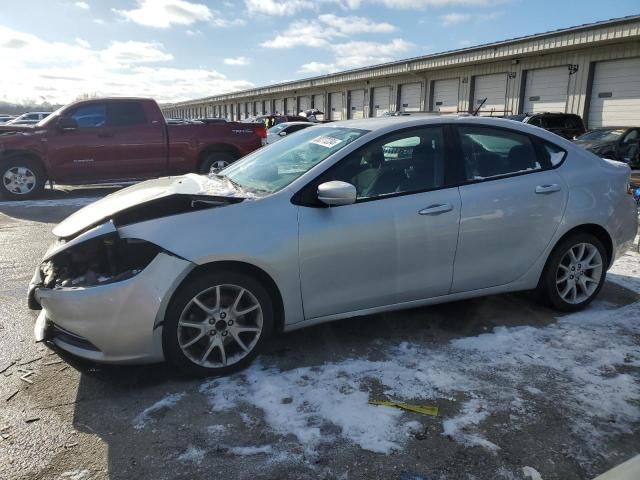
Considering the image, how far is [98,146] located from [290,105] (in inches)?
1457

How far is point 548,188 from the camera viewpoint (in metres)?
3.92

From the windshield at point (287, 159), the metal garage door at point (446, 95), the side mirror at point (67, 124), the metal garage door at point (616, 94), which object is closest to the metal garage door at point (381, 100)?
the metal garage door at point (446, 95)

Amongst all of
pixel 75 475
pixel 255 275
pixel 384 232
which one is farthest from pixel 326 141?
pixel 75 475

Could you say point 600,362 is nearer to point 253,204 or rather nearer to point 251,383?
point 251,383

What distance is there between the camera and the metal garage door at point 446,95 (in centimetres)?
2547

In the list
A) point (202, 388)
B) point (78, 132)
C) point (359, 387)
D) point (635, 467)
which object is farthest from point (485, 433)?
point (78, 132)

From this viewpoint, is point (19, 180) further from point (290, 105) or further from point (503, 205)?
point (290, 105)

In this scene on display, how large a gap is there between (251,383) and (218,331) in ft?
1.24

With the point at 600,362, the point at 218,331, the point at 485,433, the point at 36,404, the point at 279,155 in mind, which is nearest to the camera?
the point at 485,433

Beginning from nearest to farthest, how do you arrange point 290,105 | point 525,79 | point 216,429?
1. point 216,429
2. point 525,79
3. point 290,105

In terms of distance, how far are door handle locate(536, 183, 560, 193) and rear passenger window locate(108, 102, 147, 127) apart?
831 cm

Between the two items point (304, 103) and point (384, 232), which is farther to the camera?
point (304, 103)

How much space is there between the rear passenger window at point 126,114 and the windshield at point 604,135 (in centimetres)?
1096

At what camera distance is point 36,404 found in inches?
115
